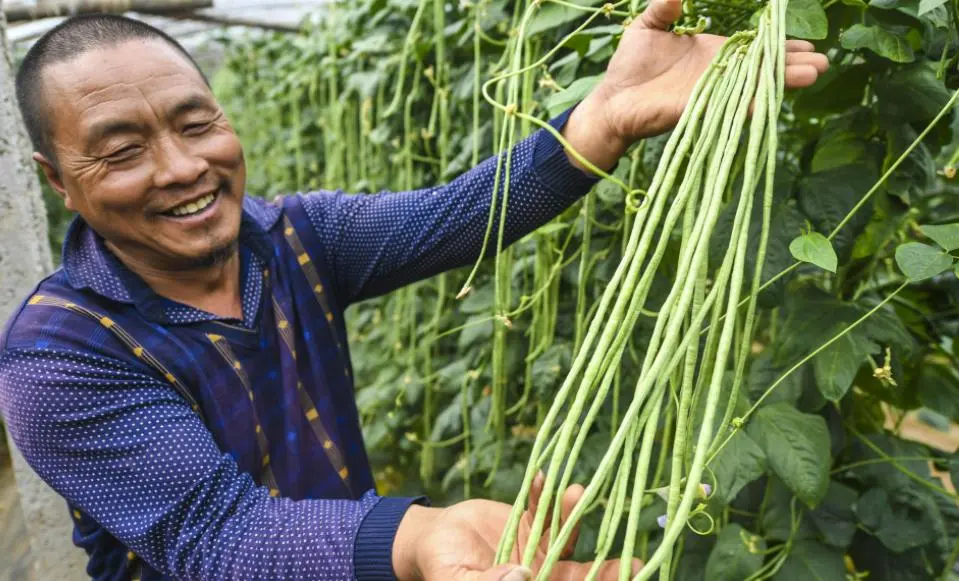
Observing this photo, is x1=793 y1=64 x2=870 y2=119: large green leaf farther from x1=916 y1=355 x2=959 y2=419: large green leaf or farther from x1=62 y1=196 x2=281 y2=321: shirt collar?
x1=62 y1=196 x2=281 y2=321: shirt collar

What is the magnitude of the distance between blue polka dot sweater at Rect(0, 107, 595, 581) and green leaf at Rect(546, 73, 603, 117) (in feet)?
0.05

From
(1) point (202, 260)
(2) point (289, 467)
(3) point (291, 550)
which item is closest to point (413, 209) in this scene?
(1) point (202, 260)

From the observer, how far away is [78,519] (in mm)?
1045

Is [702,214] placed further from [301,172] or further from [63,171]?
[301,172]

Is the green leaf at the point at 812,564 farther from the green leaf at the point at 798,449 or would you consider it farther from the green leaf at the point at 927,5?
the green leaf at the point at 927,5

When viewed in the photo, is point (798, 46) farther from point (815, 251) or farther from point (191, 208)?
point (191, 208)

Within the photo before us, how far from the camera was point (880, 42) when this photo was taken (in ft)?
2.55

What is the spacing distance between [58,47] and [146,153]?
16cm

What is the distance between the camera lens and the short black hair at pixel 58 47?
92cm

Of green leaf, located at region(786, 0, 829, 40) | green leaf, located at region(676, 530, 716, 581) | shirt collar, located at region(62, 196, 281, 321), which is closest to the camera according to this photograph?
green leaf, located at region(786, 0, 829, 40)

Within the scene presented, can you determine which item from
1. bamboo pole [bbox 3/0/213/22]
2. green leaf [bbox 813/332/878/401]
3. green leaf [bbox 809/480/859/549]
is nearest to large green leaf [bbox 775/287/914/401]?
green leaf [bbox 813/332/878/401]

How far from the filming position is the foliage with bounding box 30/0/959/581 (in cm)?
A: 85

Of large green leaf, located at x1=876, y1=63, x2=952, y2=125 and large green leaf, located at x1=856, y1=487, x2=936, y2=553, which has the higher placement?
large green leaf, located at x1=876, y1=63, x2=952, y2=125

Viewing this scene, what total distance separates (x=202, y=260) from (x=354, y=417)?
1.23ft
